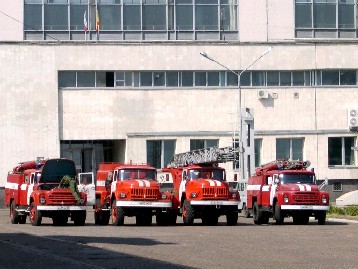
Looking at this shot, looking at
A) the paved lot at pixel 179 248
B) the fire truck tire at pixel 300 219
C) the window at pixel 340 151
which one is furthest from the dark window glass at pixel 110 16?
the paved lot at pixel 179 248

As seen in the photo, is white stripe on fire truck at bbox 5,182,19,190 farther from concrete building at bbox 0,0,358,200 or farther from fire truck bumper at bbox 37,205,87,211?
concrete building at bbox 0,0,358,200

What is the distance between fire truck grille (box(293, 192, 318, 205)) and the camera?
43.6 metres

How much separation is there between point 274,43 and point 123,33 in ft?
33.6

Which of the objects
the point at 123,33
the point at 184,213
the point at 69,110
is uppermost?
the point at 123,33

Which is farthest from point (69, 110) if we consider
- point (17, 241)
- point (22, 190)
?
point (17, 241)

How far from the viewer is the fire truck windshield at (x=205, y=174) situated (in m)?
44.9

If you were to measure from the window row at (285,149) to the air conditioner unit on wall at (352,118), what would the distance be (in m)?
1.30

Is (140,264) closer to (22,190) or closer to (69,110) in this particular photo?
(22,190)

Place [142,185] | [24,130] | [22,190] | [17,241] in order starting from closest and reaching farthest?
1. [17,241]
2. [142,185]
3. [22,190]
4. [24,130]

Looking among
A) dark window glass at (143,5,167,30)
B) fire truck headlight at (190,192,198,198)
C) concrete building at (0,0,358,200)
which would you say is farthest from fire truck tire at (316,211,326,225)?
dark window glass at (143,5,167,30)

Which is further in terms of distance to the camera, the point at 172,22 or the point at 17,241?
the point at 172,22

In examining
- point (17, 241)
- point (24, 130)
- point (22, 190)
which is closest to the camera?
point (17, 241)

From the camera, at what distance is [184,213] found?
44.4 m

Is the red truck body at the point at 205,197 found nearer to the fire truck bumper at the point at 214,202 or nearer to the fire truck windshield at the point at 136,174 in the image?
the fire truck bumper at the point at 214,202
